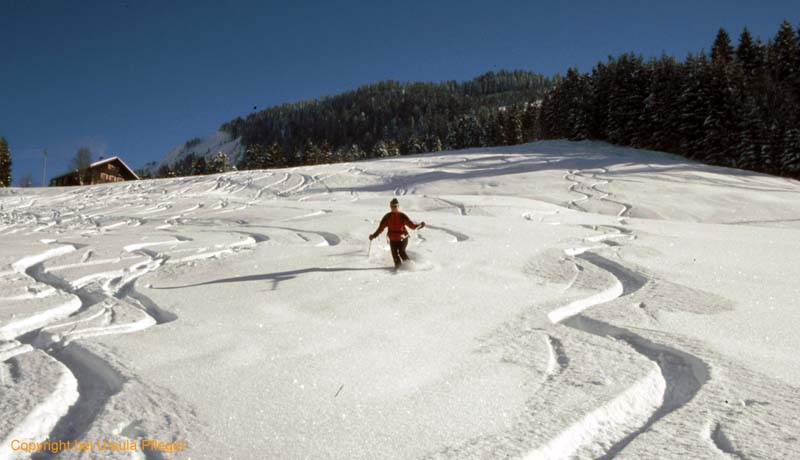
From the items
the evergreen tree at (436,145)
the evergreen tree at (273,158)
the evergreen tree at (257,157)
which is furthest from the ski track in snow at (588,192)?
the evergreen tree at (436,145)

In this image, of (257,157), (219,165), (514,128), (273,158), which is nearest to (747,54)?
(514,128)

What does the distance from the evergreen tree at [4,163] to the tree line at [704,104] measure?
70370 mm

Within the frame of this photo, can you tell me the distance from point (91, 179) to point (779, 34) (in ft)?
258

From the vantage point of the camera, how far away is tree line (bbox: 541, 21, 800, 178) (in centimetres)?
3719

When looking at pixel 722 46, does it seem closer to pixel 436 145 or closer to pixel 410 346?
pixel 436 145

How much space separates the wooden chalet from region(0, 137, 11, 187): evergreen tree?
237 inches

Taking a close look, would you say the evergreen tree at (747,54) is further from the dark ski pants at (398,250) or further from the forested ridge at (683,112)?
the dark ski pants at (398,250)

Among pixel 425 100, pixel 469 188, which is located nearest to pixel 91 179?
pixel 469 188

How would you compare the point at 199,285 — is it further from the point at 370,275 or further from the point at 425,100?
the point at 425,100

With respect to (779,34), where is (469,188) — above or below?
below

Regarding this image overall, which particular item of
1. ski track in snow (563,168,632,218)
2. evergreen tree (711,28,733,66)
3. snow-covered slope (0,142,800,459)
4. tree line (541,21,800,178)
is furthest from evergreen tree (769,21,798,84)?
snow-covered slope (0,142,800,459)

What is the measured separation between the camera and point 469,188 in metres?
23.5

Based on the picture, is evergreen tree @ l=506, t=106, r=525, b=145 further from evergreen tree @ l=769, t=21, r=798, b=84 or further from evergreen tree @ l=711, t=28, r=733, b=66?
evergreen tree @ l=769, t=21, r=798, b=84

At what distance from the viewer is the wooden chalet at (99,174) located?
52.8 meters
